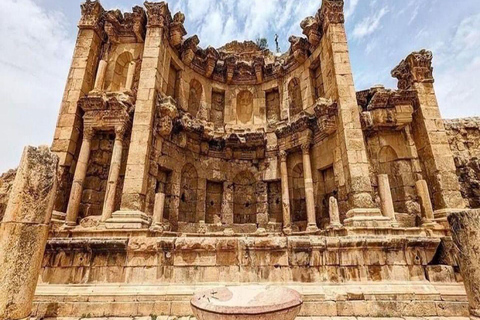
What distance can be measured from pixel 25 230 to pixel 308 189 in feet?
31.4

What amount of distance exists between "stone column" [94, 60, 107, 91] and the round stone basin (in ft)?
33.4

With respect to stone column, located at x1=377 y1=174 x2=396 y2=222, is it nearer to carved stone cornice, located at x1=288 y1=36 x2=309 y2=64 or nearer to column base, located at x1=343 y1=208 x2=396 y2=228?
column base, located at x1=343 y1=208 x2=396 y2=228

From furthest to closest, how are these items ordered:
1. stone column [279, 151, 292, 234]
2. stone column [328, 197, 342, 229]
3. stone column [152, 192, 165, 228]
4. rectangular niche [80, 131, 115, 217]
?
stone column [279, 151, 292, 234] → rectangular niche [80, 131, 115, 217] → stone column [152, 192, 165, 228] → stone column [328, 197, 342, 229]

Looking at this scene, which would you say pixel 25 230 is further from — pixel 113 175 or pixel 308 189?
pixel 308 189

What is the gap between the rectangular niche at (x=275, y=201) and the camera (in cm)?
1229

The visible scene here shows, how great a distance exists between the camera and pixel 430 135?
1034 centimetres

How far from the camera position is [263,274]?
16.3ft

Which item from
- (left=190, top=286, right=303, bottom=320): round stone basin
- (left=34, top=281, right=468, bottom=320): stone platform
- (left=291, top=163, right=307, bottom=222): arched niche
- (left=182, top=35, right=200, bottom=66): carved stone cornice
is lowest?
(left=34, top=281, right=468, bottom=320): stone platform

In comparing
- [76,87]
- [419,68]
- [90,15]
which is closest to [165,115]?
[76,87]

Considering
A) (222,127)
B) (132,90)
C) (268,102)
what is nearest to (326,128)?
(268,102)

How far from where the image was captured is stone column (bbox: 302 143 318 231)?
10.1 meters

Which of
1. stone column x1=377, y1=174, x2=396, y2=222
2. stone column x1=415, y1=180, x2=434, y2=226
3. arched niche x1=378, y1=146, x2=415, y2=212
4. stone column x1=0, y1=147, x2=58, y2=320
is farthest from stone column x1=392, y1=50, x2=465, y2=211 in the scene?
stone column x1=0, y1=147, x2=58, y2=320

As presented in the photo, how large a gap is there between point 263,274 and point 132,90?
9.59 metres

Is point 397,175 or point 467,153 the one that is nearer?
point 397,175
